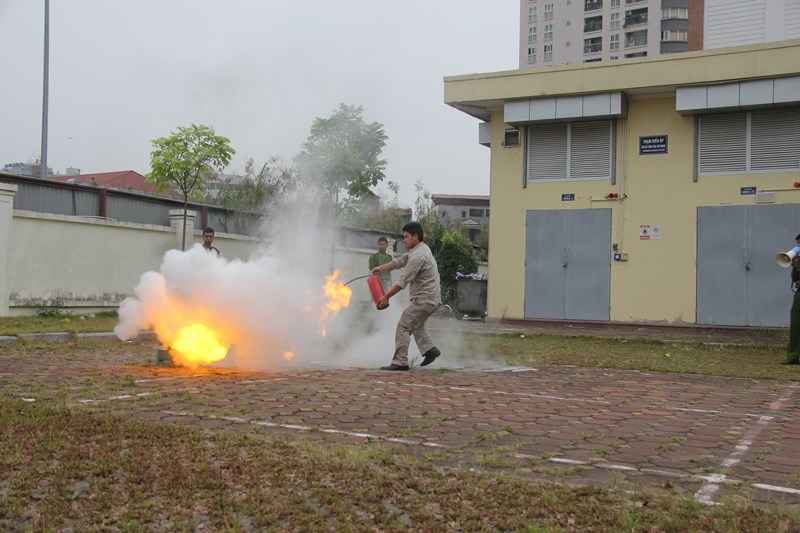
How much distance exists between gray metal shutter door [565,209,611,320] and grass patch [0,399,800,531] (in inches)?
596

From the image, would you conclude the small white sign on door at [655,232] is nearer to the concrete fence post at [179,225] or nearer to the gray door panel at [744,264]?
the gray door panel at [744,264]

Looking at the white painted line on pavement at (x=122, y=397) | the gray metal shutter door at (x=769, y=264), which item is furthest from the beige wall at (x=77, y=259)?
the gray metal shutter door at (x=769, y=264)

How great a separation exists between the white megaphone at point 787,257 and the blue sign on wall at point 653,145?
630cm

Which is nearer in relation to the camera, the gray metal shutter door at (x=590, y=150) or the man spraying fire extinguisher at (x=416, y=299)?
the man spraying fire extinguisher at (x=416, y=299)

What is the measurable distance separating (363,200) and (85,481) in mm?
17450

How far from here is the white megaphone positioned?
12.8m

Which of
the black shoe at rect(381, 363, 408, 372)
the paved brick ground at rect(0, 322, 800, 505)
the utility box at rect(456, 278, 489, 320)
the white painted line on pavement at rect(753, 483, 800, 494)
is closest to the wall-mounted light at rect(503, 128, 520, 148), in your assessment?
the utility box at rect(456, 278, 489, 320)

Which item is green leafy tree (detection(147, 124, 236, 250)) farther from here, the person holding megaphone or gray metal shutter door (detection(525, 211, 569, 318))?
the person holding megaphone

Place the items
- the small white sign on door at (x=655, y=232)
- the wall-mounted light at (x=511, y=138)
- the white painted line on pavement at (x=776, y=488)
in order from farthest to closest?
the wall-mounted light at (x=511, y=138) → the small white sign on door at (x=655, y=232) → the white painted line on pavement at (x=776, y=488)

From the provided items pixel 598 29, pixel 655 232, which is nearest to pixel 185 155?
pixel 655 232

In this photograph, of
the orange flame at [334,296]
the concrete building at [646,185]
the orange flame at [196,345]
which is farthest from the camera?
the concrete building at [646,185]

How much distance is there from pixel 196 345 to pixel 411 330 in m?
3.02

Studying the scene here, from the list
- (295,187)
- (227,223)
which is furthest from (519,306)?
(227,223)

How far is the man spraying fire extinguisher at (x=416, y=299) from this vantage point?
1066 centimetres
